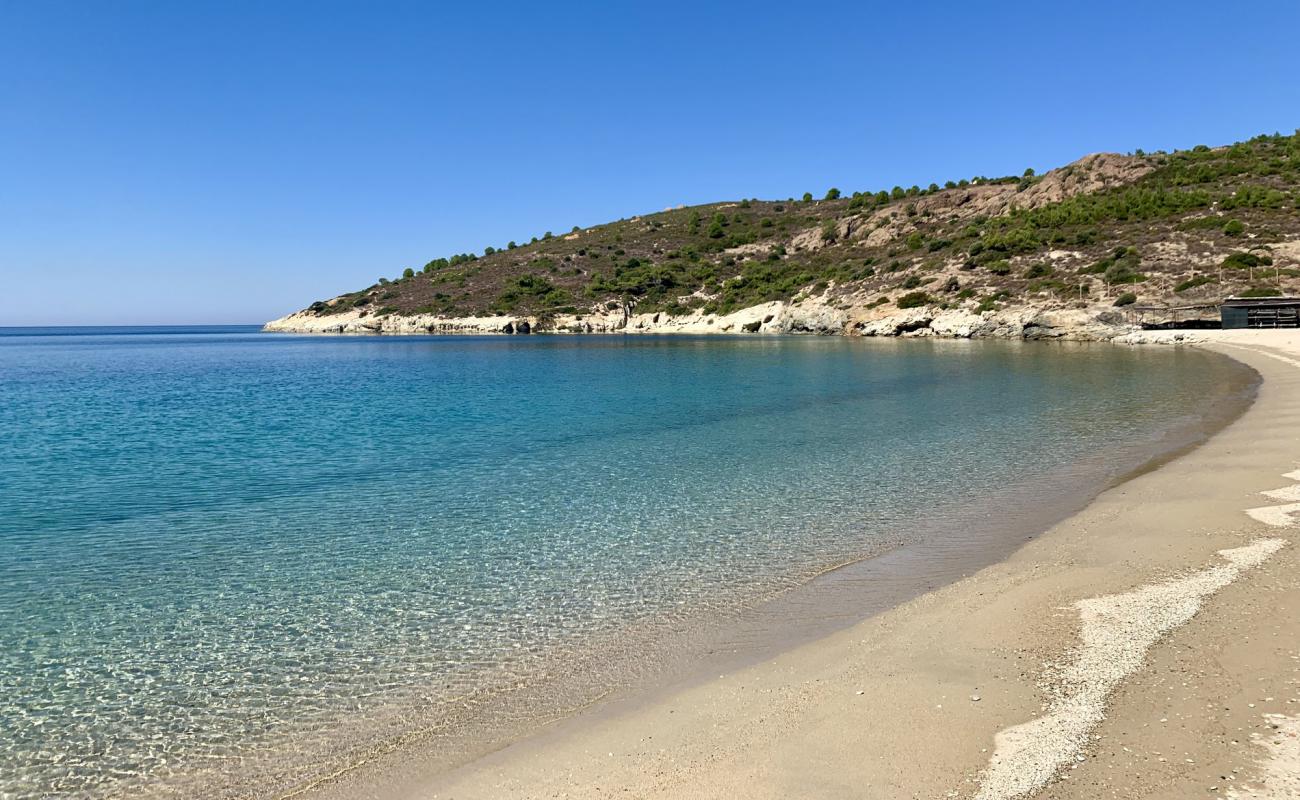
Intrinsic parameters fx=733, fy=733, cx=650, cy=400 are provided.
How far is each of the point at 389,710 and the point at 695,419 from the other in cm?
1797

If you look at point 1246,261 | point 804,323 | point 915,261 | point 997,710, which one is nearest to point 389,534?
point 997,710

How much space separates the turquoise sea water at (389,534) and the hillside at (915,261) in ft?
135

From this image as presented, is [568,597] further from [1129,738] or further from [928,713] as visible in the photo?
[1129,738]

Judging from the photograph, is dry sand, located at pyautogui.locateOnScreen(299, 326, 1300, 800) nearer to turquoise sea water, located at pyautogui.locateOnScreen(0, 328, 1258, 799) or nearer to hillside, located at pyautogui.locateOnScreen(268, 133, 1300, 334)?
turquoise sea water, located at pyautogui.locateOnScreen(0, 328, 1258, 799)

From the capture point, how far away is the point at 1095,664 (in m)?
5.85

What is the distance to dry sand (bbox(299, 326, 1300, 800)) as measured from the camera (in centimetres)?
446

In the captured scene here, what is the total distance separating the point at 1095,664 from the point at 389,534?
355 inches

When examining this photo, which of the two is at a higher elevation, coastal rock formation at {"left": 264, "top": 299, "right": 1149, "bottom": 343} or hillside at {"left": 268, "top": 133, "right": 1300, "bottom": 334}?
hillside at {"left": 268, "top": 133, "right": 1300, "bottom": 334}

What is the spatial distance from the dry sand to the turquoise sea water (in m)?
1.59

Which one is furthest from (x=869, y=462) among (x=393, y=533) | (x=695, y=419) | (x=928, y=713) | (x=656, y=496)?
(x=928, y=713)

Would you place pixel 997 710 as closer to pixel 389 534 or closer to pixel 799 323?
pixel 389 534

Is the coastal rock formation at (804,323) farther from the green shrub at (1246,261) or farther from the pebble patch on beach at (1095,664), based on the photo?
the pebble patch on beach at (1095,664)

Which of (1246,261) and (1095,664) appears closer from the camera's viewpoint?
(1095,664)

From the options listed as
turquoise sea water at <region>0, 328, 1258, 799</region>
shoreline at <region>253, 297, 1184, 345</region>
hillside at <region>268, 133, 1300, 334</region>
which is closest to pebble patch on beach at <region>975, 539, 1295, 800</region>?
turquoise sea water at <region>0, 328, 1258, 799</region>
